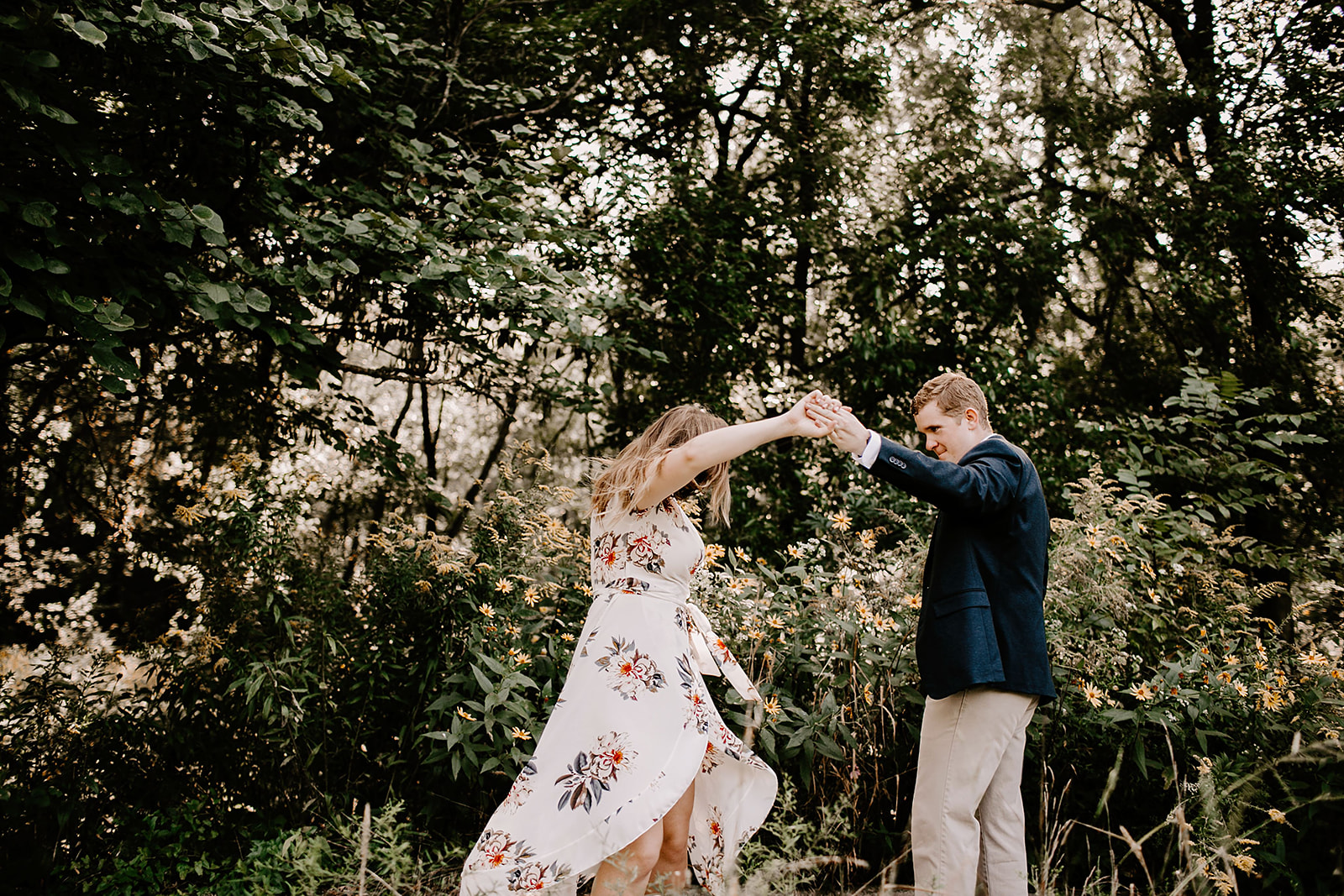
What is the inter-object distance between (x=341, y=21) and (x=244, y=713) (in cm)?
283

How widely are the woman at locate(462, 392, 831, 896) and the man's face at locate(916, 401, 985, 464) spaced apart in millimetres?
384

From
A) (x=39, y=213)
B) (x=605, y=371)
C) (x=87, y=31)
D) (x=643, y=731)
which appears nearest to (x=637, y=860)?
(x=643, y=731)

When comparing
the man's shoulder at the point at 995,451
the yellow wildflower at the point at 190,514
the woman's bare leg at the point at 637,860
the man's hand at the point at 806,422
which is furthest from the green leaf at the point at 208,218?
the man's shoulder at the point at 995,451

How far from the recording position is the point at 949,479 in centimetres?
204

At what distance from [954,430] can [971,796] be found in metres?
1.03

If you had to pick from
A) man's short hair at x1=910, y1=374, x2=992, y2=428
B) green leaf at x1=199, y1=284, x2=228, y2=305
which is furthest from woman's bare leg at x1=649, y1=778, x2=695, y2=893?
green leaf at x1=199, y1=284, x2=228, y2=305

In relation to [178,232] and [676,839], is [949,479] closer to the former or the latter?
[676,839]

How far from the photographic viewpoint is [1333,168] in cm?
615

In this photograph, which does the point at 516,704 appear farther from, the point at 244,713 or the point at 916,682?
the point at 916,682

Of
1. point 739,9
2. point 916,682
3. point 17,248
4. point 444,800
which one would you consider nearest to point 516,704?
point 444,800

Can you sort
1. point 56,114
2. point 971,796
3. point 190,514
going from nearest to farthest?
point 971,796, point 56,114, point 190,514

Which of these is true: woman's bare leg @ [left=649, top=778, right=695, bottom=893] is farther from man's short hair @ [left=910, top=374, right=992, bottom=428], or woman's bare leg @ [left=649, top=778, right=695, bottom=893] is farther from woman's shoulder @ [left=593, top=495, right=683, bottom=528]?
man's short hair @ [left=910, top=374, right=992, bottom=428]

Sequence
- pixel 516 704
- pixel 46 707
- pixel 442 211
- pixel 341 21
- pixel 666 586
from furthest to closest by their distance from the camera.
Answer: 1. pixel 442 211
2. pixel 341 21
3. pixel 46 707
4. pixel 516 704
5. pixel 666 586

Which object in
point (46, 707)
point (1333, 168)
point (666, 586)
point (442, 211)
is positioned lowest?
point (46, 707)
